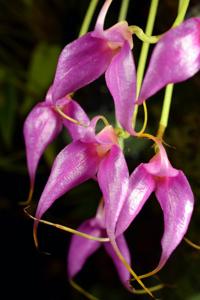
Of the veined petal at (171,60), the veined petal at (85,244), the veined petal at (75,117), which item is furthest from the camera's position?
the veined petal at (85,244)

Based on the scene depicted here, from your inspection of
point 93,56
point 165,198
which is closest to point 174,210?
point 165,198

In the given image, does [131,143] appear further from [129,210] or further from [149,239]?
[129,210]

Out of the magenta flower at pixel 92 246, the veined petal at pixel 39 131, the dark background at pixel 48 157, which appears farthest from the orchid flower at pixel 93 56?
the dark background at pixel 48 157

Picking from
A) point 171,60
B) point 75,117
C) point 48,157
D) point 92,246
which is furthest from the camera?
point 48,157

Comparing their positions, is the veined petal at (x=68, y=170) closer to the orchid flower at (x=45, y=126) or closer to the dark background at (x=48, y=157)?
the orchid flower at (x=45, y=126)

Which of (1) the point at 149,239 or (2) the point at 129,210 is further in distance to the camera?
(1) the point at 149,239

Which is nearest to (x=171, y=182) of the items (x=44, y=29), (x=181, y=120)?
(x=181, y=120)

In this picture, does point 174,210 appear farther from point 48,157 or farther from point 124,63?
point 48,157
